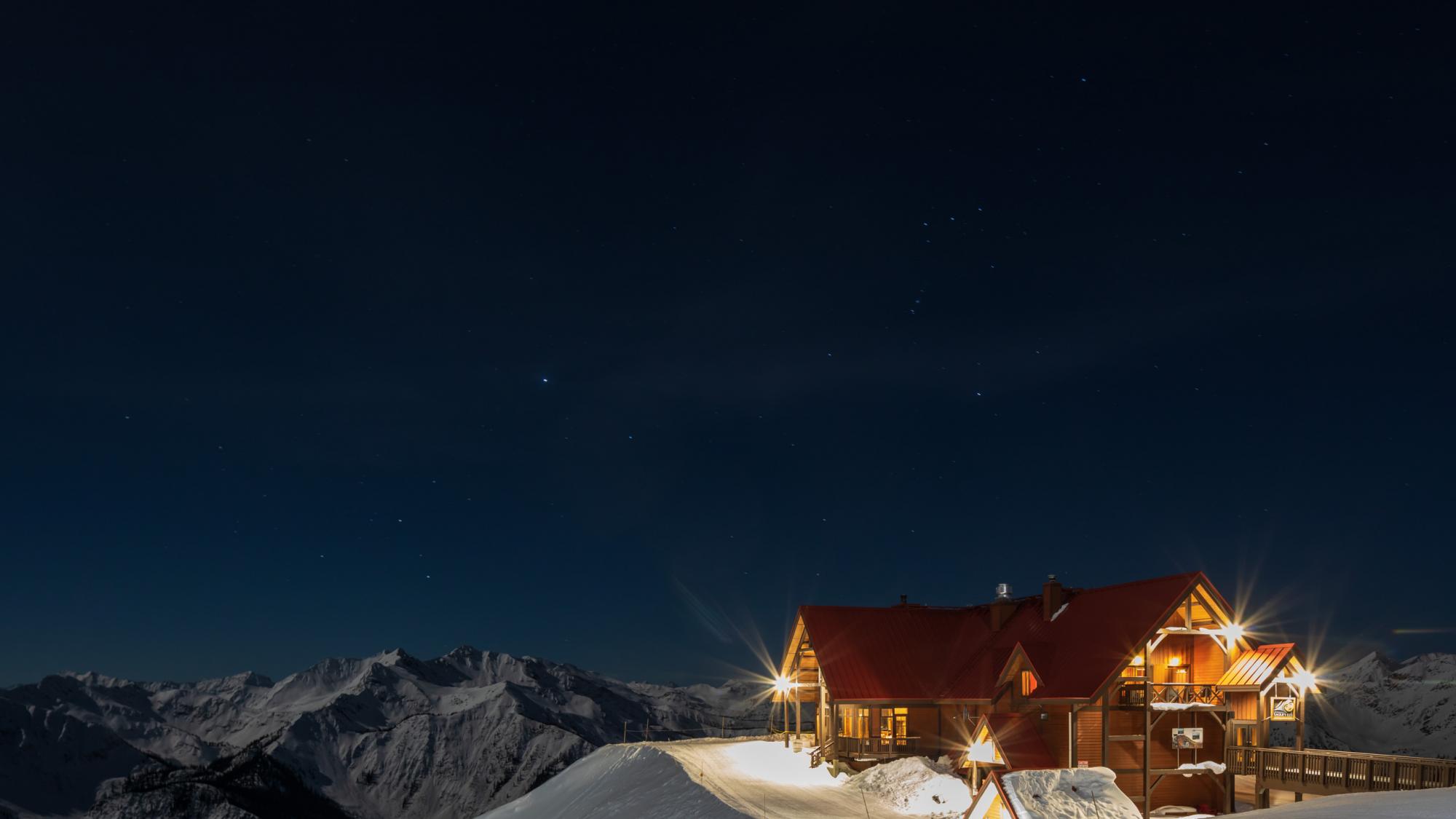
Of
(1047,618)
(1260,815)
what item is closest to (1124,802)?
(1260,815)

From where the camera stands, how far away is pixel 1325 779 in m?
33.8

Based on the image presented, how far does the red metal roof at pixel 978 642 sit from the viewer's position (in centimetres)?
3869

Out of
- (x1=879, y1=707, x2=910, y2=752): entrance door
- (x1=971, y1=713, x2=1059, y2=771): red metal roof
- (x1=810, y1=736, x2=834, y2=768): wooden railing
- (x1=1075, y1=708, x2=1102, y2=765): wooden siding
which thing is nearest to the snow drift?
(x1=971, y1=713, x2=1059, y2=771): red metal roof

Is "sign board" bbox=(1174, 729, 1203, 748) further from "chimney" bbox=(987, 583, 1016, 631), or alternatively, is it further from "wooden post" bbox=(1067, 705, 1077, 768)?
"chimney" bbox=(987, 583, 1016, 631)

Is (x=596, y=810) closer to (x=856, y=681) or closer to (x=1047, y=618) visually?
(x=856, y=681)

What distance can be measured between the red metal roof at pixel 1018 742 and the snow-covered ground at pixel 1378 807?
9.65 meters

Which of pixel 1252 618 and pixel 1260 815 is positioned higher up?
pixel 1252 618

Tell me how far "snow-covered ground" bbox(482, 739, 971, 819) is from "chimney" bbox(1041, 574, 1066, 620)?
10202mm

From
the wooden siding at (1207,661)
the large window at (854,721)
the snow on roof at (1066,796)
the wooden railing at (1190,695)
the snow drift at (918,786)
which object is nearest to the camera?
the snow on roof at (1066,796)

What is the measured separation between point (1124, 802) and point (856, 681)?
23.8 meters

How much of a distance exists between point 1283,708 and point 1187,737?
4.10 meters

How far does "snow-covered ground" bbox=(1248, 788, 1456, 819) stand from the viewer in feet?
76.0

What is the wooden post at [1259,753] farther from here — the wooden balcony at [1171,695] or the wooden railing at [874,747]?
the wooden railing at [874,747]

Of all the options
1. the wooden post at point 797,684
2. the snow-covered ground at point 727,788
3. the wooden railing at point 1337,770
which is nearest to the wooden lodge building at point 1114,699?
the wooden railing at point 1337,770
